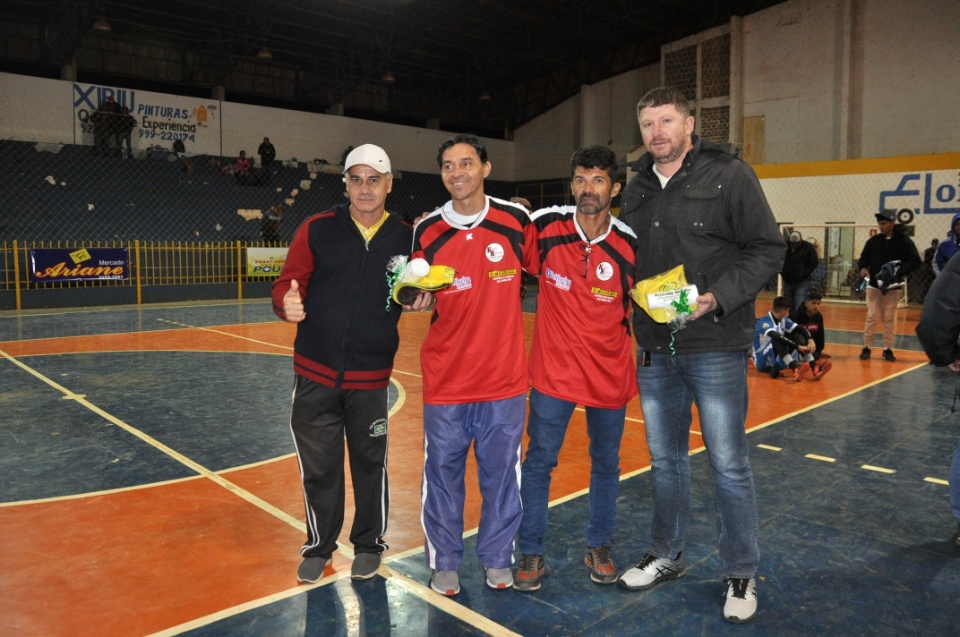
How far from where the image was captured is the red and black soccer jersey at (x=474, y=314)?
336 cm

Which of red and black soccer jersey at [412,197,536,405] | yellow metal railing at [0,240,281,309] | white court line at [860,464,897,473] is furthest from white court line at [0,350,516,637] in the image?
yellow metal railing at [0,240,281,309]

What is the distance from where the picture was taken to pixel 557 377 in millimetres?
3389

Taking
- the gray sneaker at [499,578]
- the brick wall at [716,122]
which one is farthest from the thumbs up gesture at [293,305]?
the brick wall at [716,122]

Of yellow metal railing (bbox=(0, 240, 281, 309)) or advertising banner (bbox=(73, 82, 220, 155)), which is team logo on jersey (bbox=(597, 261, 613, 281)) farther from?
advertising banner (bbox=(73, 82, 220, 155))

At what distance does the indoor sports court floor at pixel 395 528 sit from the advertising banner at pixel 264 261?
42.3 feet

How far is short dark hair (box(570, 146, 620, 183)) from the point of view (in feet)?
10.9

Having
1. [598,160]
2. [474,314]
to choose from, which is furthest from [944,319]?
[474,314]

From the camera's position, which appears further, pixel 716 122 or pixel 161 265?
pixel 716 122

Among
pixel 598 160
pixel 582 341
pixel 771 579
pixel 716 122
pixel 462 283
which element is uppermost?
pixel 716 122

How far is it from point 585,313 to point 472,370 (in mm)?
587

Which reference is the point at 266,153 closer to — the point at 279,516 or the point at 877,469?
the point at 279,516

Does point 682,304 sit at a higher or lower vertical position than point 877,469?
higher

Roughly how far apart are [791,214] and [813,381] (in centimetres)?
1434

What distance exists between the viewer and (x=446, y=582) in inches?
133
